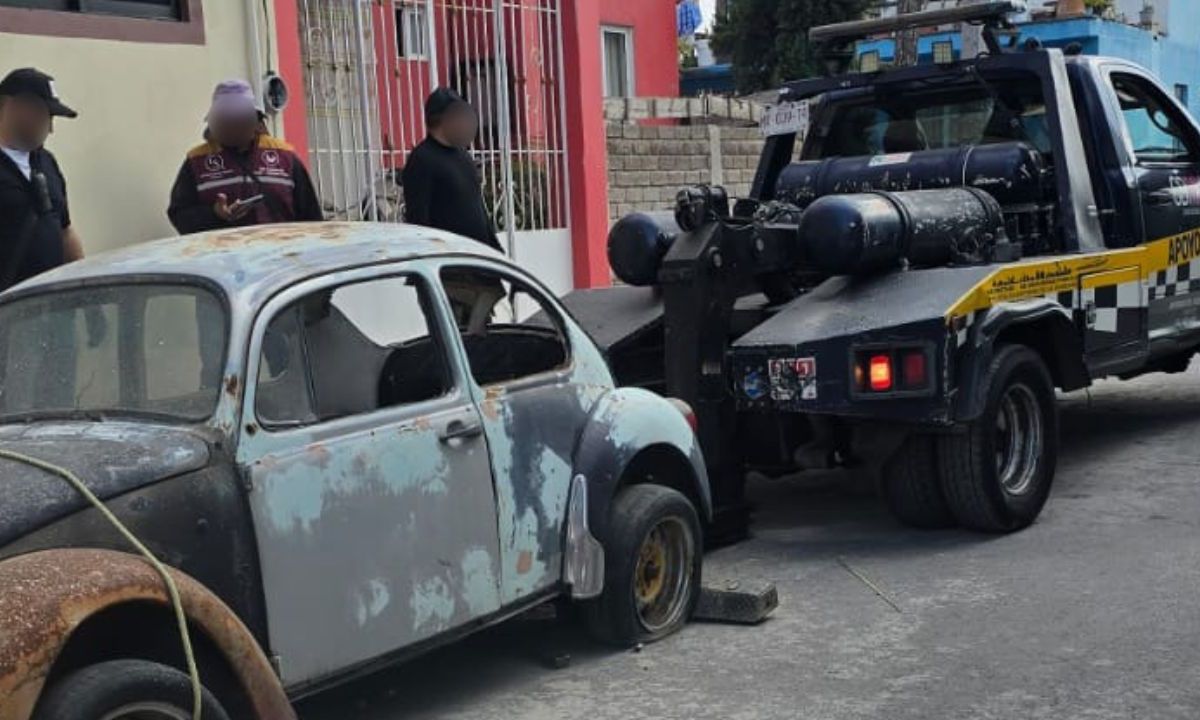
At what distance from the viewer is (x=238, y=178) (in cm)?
693

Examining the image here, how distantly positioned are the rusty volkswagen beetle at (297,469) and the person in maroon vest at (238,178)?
2.15 metres

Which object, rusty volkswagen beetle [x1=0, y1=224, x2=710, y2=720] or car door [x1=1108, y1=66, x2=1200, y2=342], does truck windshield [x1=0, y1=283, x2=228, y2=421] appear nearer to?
rusty volkswagen beetle [x1=0, y1=224, x2=710, y2=720]

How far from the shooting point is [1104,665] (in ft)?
16.1

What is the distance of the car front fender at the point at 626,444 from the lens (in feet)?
16.6

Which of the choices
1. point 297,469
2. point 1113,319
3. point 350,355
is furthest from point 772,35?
point 297,469

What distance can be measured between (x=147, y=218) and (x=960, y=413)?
4.42 m

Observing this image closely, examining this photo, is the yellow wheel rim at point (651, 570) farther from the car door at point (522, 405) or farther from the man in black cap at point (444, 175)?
the man in black cap at point (444, 175)

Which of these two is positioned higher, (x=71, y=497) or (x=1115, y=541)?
(x=71, y=497)

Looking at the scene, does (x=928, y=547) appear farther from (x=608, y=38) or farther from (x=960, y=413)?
(x=608, y=38)

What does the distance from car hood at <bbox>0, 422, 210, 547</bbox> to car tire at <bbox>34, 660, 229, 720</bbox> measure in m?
0.40

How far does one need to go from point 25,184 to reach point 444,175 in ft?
6.94

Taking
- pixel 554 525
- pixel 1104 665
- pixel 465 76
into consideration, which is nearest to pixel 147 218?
pixel 465 76

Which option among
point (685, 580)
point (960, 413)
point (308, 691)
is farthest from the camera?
point (960, 413)

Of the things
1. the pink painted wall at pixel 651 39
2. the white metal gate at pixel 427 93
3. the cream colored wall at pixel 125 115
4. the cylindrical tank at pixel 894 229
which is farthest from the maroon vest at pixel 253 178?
the pink painted wall at pixel 651 39
